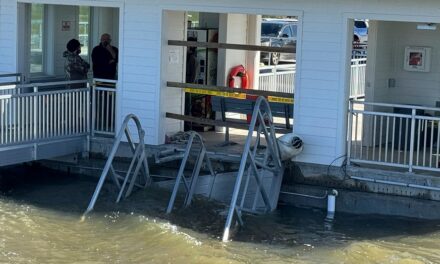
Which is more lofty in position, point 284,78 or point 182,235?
point 284,78

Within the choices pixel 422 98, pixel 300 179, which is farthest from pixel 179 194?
pixel 422 98

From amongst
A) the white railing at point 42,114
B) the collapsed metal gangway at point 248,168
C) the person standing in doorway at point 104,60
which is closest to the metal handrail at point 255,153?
the collapsed metal gangway at point 248,168

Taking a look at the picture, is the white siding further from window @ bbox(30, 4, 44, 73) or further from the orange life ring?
the orange life ring

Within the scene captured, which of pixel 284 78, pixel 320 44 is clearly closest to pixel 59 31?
pixel 284 78

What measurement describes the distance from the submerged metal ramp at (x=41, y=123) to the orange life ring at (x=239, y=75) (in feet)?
9.79

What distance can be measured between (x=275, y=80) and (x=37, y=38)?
5.35 meters

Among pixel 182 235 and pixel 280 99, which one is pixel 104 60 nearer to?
pixel 280 99

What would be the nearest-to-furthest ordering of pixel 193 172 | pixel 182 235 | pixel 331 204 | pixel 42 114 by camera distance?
pixel 182 235, pixel 193 172, pixel 331 204, pixel 42 114

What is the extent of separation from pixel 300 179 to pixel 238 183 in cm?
267

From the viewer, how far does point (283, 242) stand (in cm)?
1210

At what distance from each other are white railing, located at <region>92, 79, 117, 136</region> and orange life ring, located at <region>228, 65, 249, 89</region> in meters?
2.40

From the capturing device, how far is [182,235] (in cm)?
1199

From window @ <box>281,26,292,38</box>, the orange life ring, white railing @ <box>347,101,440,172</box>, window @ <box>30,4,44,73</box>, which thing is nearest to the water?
white railing @ <box>347,101,440,172</box>

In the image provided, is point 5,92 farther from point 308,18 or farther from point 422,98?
point 422,98
